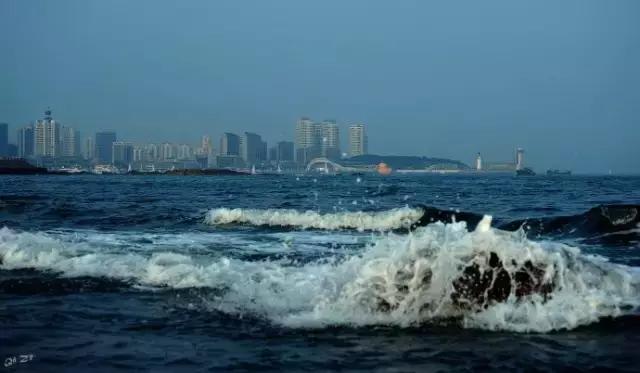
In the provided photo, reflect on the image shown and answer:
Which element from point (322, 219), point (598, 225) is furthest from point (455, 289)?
point (322, 219)

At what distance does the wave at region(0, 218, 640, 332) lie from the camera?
21.4 ft

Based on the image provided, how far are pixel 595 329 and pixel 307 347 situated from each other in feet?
10.3

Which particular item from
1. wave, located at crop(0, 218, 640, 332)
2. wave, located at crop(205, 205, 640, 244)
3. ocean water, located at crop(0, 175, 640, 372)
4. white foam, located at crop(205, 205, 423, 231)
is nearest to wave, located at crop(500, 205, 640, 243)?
wave, located at crop(205, 205, 640, 244)

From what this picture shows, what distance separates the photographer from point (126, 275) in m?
9.70

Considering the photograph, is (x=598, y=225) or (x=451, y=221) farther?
(x=451, y=221)

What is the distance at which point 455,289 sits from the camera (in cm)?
682

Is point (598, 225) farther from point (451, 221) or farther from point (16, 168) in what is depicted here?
point (16, 168)

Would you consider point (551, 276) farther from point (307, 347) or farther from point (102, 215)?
point (102, 215)

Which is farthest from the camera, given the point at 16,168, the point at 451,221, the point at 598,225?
the point at 16,168

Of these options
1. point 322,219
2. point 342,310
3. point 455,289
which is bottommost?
point 322,219

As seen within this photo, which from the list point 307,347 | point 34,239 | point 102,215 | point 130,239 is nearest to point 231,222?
point 102,215

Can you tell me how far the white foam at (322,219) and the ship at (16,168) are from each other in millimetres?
149275

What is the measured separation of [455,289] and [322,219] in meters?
15.6

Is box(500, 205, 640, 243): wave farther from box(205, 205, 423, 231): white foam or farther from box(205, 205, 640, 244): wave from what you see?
box(205, 205, 423, 231): white foam
